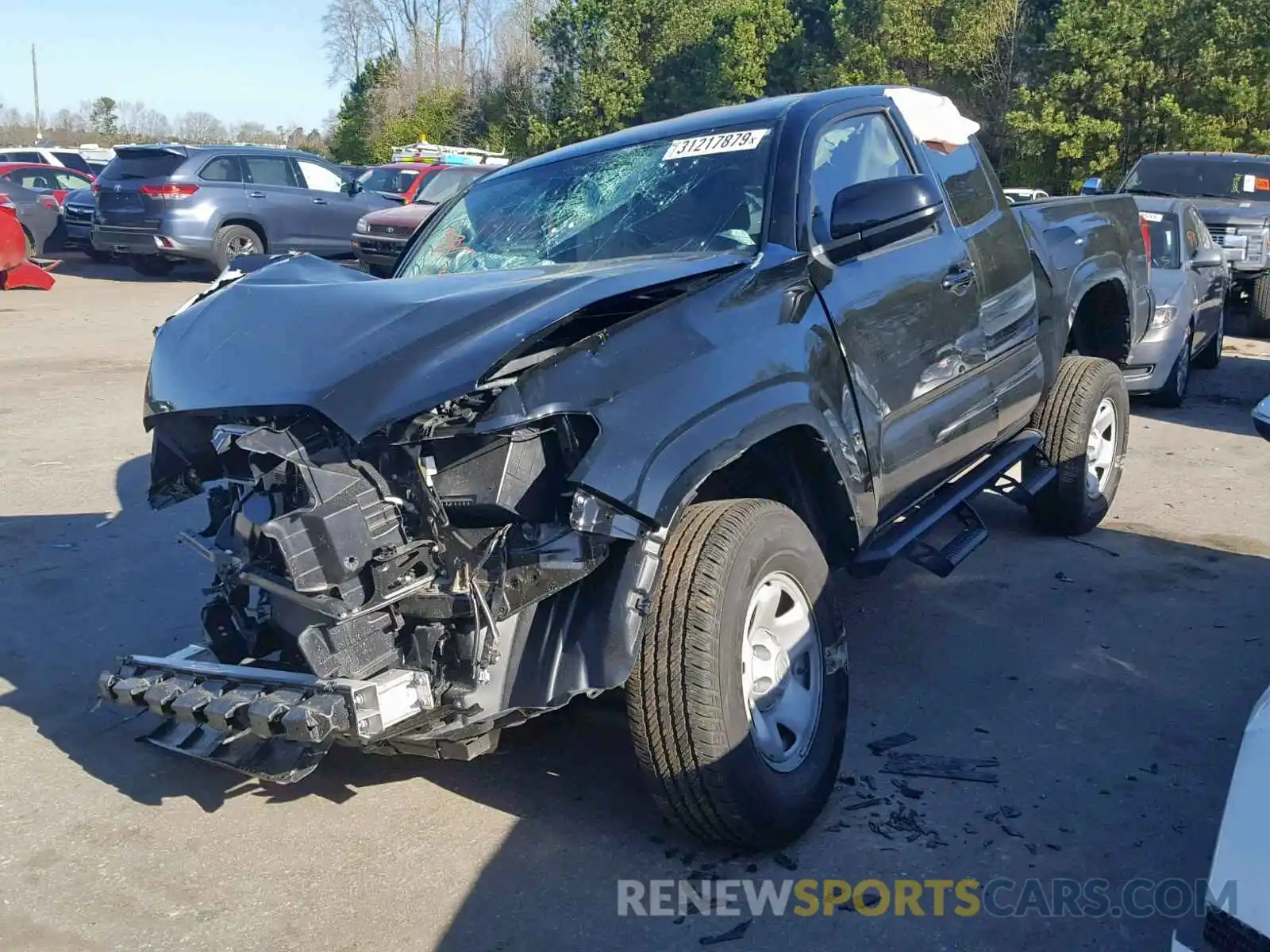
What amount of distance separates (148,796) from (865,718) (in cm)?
233

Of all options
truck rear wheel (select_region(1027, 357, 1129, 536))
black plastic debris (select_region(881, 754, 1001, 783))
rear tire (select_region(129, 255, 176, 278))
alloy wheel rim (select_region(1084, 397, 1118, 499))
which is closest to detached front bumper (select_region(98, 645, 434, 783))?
black plastic debris (select_region(881, 754, 1001, 783))

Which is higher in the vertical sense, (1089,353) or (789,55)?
(789,55)

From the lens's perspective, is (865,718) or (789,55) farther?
(789,55)

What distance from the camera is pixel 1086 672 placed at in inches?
181

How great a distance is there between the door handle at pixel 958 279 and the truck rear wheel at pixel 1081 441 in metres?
1.39

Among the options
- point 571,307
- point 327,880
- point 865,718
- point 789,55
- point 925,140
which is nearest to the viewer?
point 571,307

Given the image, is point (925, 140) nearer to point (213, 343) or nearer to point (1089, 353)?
point (1089, 353)

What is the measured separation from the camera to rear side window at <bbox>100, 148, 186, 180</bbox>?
16.8 m

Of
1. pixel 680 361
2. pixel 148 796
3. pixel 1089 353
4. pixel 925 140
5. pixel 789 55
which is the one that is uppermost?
pixel 789 55

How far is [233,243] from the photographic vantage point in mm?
17031

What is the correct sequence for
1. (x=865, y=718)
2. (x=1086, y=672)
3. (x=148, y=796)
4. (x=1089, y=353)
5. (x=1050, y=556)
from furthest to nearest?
(x=1089, y=353), (x=1050, y=556), (x=1086, y=672), (x=865, y=718), (x=148, y=796)

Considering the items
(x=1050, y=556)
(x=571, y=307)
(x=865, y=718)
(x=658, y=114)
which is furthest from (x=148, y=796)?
(x=658, y=114)

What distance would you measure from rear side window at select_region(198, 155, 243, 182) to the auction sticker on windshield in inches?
553

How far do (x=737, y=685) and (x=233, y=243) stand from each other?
610 inches
